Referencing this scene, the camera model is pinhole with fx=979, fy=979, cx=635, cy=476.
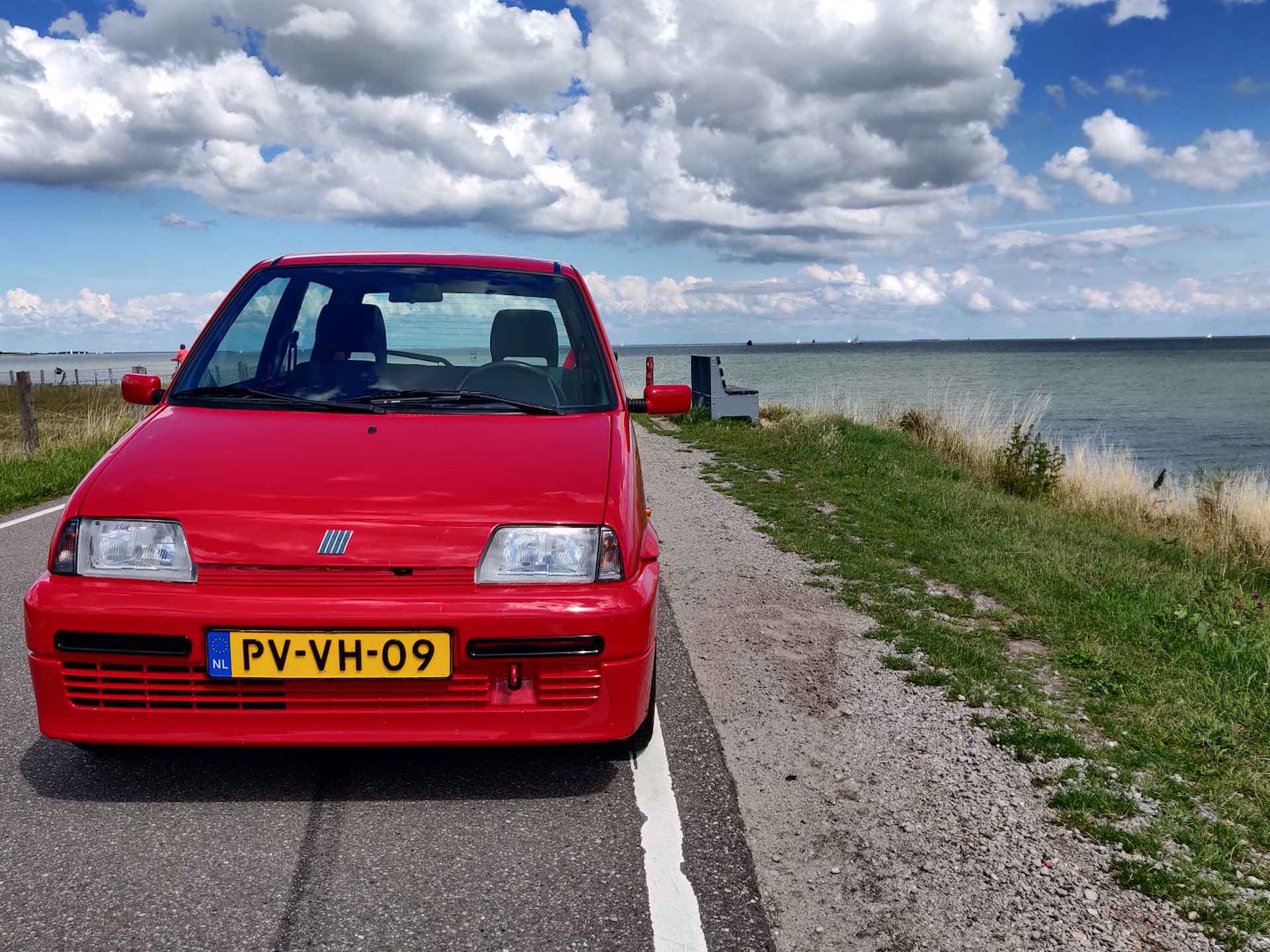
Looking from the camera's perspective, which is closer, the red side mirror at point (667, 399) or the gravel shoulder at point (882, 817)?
the gravel shoulder at point (882, 817)

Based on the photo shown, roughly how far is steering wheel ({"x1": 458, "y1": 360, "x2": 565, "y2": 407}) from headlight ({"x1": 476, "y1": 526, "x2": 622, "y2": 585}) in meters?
0.97

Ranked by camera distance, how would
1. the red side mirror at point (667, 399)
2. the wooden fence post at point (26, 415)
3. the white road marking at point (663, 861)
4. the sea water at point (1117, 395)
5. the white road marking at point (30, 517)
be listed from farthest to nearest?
the sea water at point (1117, 395)
the wooden fence post at point (26, 415)
the white road marking at point (30, 517)
the red side mirror at point (667, 399)
the white road marking at point (663, 861)

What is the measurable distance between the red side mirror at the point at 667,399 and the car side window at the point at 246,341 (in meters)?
1.66

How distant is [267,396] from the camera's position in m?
3.60

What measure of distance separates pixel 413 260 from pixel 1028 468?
1020cm

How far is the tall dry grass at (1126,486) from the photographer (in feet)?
33.8

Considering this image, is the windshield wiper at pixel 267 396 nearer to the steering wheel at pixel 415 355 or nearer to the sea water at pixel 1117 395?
the steering wheel at pixel 415 355

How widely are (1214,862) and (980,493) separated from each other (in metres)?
7.61

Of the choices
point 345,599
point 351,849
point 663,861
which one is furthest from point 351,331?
point 663,861

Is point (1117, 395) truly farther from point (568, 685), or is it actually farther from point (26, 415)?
point (568, 685)

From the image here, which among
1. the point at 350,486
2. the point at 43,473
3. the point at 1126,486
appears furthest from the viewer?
the point at 1126,486

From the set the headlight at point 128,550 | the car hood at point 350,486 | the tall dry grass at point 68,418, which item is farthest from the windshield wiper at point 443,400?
the tall dry grass at point 68,418

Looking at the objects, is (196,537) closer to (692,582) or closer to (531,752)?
(531,752)

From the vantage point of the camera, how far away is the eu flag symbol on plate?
265 cm
